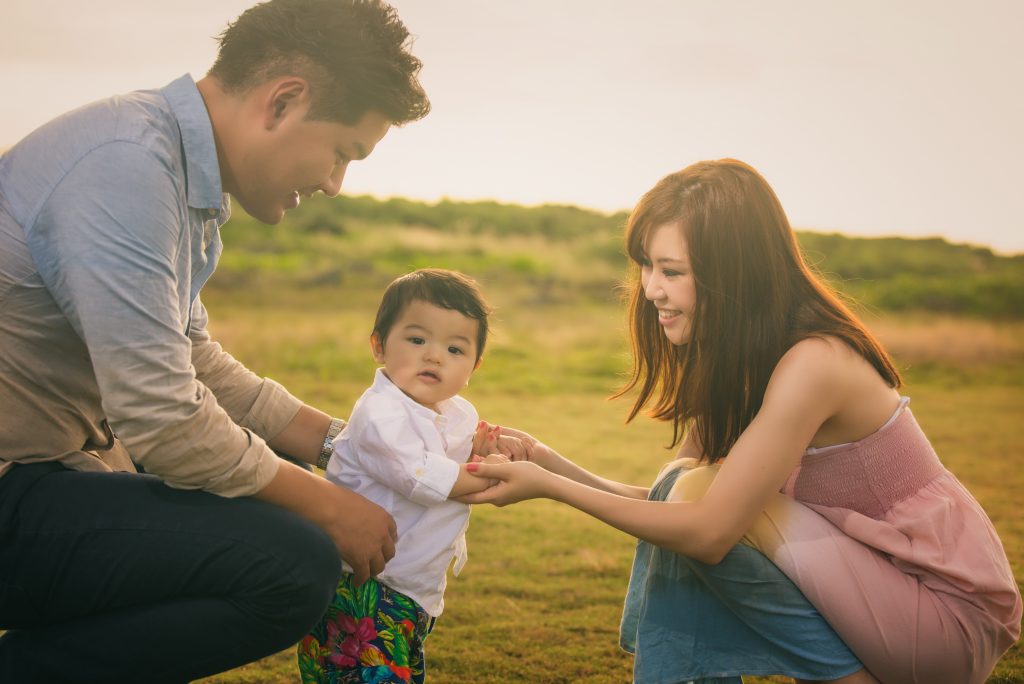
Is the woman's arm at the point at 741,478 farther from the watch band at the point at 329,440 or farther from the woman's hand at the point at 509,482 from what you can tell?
the watch band at the point at 329,440

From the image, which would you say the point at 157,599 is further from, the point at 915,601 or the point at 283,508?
the point at 915,601

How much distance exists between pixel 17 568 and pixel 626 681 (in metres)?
1.78

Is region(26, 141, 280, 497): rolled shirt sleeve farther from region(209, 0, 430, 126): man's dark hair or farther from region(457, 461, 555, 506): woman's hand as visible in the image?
region(457, 461, 555, 506): woman's hand

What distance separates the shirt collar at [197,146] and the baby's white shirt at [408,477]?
61 cm

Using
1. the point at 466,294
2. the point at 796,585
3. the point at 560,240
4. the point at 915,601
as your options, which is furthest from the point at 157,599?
the point at 560,240

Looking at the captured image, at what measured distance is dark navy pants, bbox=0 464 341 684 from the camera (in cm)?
184

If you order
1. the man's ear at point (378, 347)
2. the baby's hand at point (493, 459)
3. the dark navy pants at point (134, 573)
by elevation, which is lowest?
the dark navy pants at point (134, 573)

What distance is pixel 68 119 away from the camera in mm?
1910

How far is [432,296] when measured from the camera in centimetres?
231

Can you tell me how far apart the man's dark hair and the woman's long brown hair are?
0.84 meters

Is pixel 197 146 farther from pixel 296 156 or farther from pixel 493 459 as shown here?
pixel 493 459

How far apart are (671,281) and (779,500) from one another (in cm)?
65

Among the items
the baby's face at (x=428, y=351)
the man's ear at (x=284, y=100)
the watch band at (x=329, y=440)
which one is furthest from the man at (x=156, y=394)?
the watch band at (x=329, y=440)

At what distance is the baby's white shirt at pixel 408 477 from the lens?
2133mm
